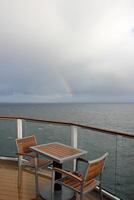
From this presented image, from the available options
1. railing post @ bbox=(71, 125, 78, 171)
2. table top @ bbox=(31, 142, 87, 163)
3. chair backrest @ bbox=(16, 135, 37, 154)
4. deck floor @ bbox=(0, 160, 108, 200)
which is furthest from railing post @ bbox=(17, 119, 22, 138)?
table top @ bbox=(31, 142, 87, 163)

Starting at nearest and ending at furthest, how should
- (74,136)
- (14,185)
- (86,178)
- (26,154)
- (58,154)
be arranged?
(86,178), (58,154), (26,154), (14,185), (74,136)

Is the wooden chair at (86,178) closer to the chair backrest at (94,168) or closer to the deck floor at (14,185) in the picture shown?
the chair backrest at (94,168)

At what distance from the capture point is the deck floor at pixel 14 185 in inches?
121

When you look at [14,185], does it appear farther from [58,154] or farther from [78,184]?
[78,184]

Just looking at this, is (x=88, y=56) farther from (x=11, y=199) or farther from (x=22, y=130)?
(x=11, y=199)

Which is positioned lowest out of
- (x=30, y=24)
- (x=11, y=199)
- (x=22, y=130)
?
(x=11, y=199)

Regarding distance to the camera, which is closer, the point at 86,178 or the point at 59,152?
the point at 86,178

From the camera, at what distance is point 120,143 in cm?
300

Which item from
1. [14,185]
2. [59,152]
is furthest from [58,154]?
[14,185]

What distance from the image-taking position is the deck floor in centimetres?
307

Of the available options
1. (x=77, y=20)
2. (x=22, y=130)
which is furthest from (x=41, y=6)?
(x=22, y=130)

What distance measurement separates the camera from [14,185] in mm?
3447

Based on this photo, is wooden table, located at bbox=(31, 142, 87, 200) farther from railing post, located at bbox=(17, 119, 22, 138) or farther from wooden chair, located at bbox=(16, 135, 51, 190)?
railing post, located at bbox=(17, 119, 22, 138)

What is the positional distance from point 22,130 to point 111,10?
13.0ft
